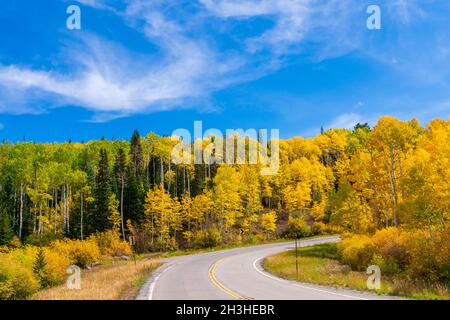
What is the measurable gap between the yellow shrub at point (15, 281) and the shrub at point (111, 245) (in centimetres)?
2387

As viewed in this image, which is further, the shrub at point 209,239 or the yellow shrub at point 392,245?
the shrub at point 209,239

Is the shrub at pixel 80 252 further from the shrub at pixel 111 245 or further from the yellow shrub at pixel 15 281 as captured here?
the yellow shrub at pixel 15 281

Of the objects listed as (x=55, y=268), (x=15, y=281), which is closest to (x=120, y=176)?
(x=55, y=268)

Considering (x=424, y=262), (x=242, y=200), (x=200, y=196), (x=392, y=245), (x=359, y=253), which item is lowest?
(x=359, y=253)

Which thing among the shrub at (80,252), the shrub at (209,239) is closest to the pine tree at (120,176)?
the shrub at (209,239)

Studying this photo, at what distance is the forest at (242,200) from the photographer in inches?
1135

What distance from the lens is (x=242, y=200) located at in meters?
72.2

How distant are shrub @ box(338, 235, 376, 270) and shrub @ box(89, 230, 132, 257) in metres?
32.7

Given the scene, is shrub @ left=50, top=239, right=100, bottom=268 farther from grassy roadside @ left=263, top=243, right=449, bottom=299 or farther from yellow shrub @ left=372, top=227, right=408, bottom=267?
yellow shrub @ left=372, top=227, right=408, bottom=267

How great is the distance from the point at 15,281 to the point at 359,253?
29.7 m

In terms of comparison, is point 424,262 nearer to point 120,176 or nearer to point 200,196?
point 200,196

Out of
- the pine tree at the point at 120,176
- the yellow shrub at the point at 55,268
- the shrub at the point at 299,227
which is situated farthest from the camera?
the pine tree at the point at 120,176

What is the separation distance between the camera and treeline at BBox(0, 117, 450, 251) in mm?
40787

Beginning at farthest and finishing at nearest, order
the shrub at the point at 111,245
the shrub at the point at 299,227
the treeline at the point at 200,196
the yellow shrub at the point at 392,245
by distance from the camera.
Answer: the shrub at the point at 299,227, the shrub at the point at 111,245, the treeline at the point at 200,196, the yellow shrub at the point at 392,245
